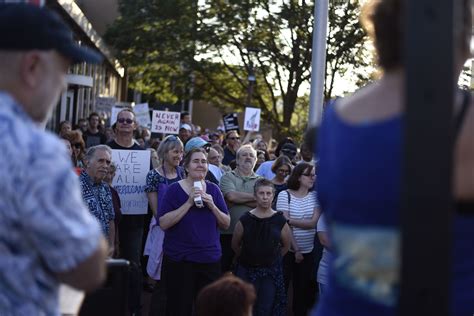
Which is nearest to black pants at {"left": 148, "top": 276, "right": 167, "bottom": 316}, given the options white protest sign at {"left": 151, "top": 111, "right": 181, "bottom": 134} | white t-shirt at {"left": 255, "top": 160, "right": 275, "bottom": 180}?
white t-shirt at {"left": 255, "top": 160, "right": 275, "bottom": 180}

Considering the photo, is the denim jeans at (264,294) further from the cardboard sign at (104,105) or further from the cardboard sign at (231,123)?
the cardboard sign at (104,105)

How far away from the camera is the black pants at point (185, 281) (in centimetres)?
820

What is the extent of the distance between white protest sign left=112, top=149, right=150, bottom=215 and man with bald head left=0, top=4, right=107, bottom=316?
761 centimetres

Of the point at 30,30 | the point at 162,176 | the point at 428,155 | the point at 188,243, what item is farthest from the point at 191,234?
the point at 428,155

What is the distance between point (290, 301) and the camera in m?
11.3

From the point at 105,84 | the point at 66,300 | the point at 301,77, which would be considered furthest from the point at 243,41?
the point at 66,300

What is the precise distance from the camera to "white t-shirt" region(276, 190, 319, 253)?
31.2 feet

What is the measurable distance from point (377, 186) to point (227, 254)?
766 cm

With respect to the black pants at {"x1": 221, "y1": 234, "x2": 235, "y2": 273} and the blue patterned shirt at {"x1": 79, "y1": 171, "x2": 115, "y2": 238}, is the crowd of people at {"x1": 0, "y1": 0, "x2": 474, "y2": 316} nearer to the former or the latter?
the blue patterned shirt at {"x1": 79, "y1": 171, "x2": 115, "y2": 238}

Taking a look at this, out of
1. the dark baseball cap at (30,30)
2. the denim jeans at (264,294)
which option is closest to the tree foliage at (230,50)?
the denim jeans at (264,294)

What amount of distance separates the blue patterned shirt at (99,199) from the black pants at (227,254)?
145 cm

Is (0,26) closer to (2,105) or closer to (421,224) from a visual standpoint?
(2,105)

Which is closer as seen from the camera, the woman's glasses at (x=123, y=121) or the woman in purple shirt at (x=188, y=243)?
the woman in purple shirt at (x=188, y=243)

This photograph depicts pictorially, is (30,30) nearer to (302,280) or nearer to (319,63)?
(319,63)
